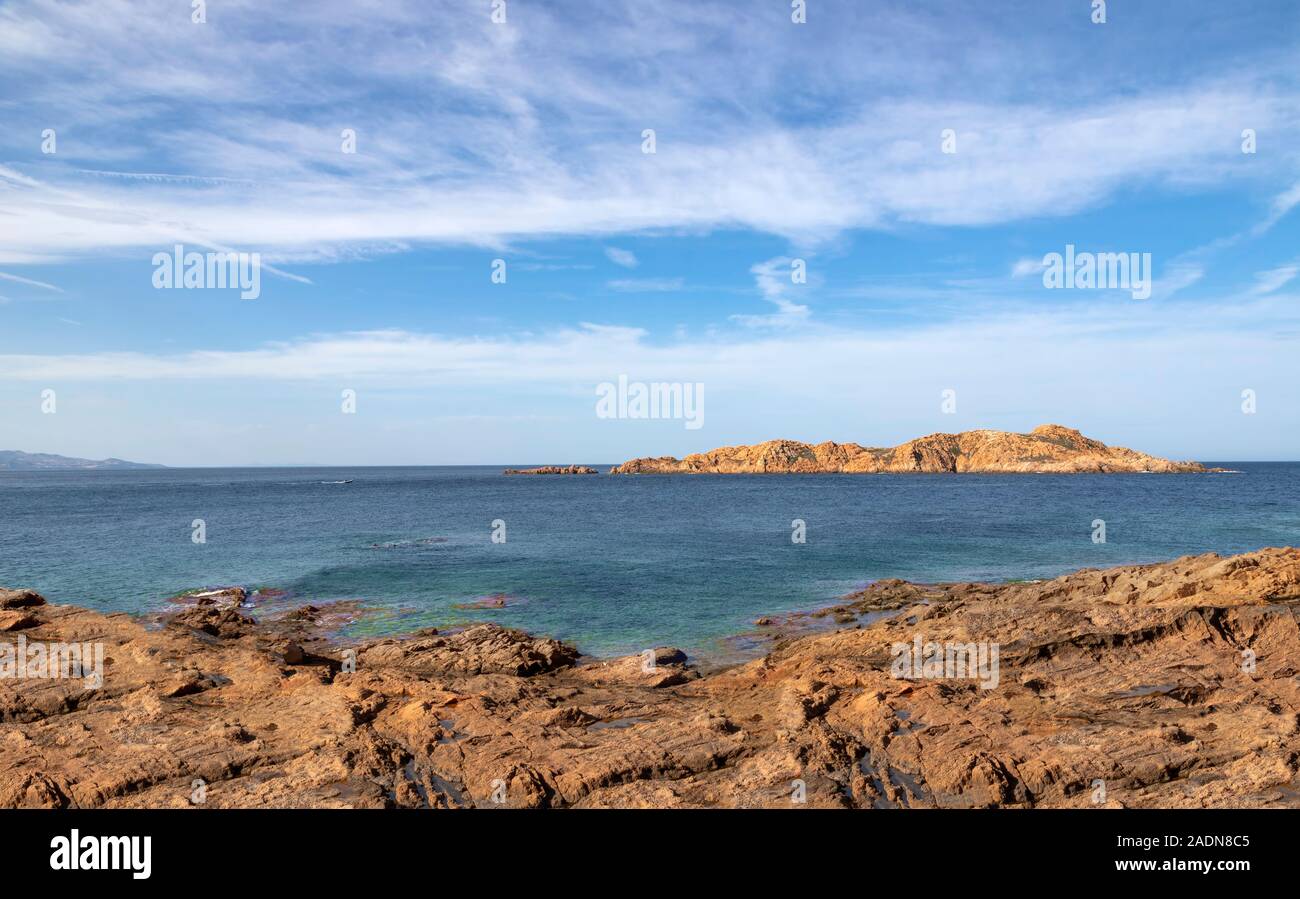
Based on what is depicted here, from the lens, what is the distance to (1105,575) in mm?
26703

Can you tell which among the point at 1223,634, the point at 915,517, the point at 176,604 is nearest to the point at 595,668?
the point at 1223,634

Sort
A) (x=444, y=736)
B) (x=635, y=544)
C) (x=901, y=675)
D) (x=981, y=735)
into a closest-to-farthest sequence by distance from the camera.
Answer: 1. (x=981, y=735)
2. (x=444, y=736)
3. (x=901, y=675)
4. (x=635, y=544)

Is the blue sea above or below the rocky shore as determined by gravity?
below

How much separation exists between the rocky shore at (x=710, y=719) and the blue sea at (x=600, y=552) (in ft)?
26.3

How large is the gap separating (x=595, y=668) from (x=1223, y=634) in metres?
16.9

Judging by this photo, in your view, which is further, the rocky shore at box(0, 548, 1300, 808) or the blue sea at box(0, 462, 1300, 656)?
the blue sea at box(0, 462, 1300, 656)

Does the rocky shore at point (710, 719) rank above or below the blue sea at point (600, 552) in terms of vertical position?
above

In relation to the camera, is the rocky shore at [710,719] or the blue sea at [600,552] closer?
the rocky shore at [710,719]

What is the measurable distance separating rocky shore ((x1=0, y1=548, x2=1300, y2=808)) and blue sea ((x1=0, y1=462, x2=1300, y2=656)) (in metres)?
8.01

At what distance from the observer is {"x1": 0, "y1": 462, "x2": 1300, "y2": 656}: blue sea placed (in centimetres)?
3244

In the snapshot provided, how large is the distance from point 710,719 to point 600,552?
36.1 meters

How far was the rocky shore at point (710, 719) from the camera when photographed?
11305 mm

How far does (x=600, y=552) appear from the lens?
162ft

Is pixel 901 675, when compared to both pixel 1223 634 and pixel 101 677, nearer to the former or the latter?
pixel 1223 634
